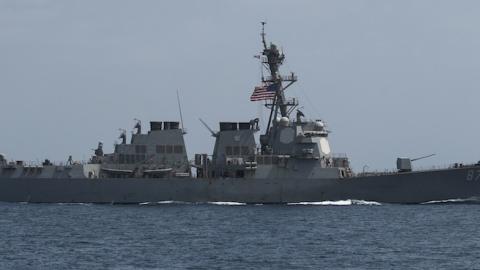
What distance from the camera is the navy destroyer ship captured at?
49.8m

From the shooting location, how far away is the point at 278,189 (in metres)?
50.4

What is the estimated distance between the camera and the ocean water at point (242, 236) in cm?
3019

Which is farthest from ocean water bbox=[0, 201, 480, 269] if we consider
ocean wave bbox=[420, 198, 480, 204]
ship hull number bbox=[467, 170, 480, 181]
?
ship hull number bbox=[467, 170, 480, 181]

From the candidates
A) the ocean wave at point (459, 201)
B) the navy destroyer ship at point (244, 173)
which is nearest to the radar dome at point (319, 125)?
the navy destroyer ship at point (244, 173)

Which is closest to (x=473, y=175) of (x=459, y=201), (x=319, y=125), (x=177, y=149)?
(x=459, y=201)

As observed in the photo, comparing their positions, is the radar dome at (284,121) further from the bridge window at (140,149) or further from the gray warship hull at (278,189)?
the bridge window at (140,149)

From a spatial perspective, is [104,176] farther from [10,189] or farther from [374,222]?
[374,222]

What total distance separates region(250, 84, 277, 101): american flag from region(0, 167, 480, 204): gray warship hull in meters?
4.90

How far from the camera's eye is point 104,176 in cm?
5369

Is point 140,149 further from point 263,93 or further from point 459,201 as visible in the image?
point 459,201

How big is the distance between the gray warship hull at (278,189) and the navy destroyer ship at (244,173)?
0.18 feet

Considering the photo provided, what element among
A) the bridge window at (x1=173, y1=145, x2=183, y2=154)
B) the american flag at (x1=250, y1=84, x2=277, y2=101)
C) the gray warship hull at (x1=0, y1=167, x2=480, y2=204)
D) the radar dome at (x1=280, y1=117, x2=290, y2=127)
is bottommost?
the gray warship hull at (x1=0, y1=167, x2=480, y2=204)

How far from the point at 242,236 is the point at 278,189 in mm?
13878

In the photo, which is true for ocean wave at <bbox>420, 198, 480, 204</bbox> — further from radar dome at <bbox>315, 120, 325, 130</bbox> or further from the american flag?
the american flag
